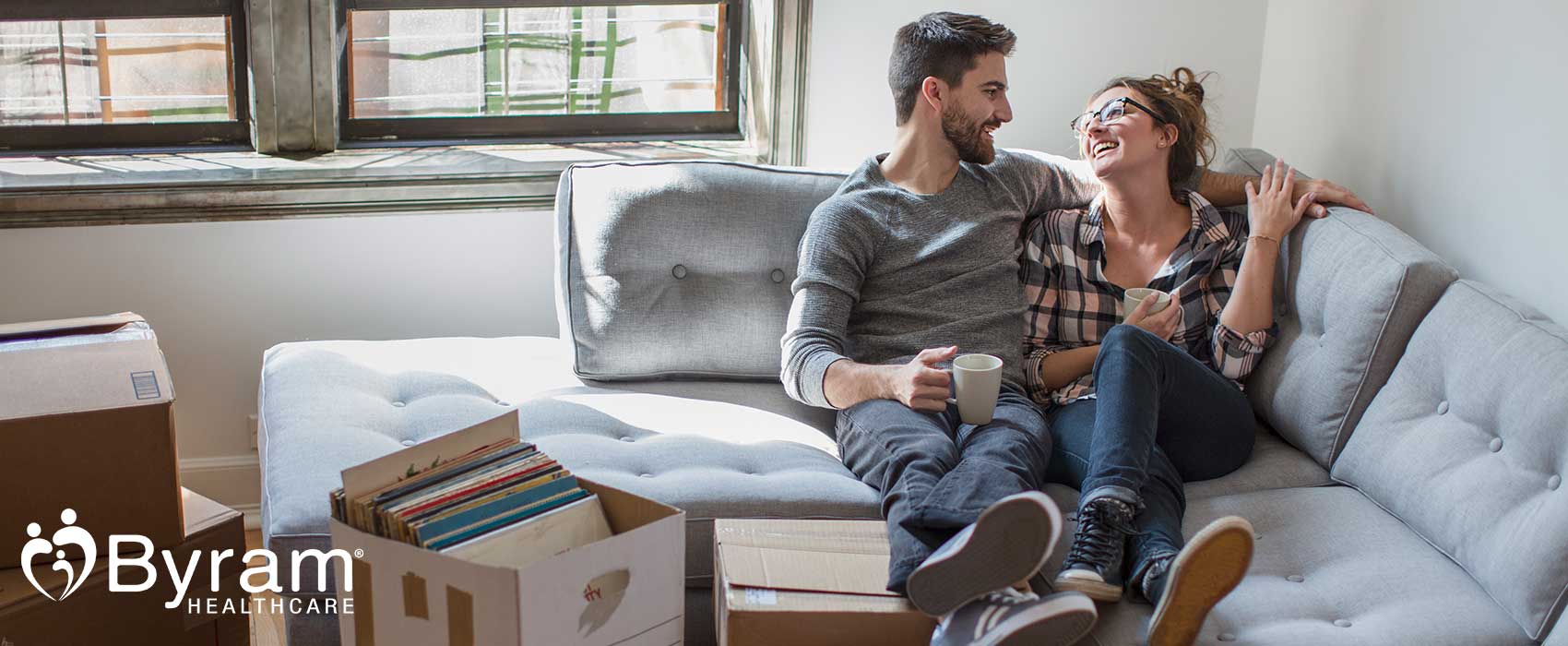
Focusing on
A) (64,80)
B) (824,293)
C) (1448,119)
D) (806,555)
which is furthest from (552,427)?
(1448,119)

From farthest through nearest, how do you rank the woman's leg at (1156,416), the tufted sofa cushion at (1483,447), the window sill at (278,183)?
the window sill at (278,183) → the woman's leg at (1156,416) → the tufted sofa cushion at (1483,447)

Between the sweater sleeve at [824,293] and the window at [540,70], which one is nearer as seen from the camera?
the sweater sleeve at [824,293]

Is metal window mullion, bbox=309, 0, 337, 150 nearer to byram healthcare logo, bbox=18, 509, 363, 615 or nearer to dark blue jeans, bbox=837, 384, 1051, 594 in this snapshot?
byram healthcare logo, bbox=18, 509, 363, 615

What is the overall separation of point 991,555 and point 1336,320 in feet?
3.18

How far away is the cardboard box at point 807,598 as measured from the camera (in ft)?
5.67

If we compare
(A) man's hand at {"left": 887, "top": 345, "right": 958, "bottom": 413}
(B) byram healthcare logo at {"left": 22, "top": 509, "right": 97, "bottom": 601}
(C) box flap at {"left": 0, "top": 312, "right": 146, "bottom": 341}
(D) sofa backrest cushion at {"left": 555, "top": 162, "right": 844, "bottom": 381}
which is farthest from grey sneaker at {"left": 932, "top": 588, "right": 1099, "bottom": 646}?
(C) box flap at {"left": 0, "top": 312, "right": 146, "bottom": 341}

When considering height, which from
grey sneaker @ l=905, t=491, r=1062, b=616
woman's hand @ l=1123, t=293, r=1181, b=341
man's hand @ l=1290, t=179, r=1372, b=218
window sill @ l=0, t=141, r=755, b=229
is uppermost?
man's hand @ l=1290, t=179, r=1372, b=218

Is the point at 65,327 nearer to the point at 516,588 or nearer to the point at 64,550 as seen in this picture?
the point at 64,550

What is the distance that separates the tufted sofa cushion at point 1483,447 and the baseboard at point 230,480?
2.25 metres

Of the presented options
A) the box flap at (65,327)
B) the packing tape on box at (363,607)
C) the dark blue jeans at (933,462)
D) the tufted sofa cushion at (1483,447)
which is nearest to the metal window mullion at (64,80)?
the box flap at (65,327)

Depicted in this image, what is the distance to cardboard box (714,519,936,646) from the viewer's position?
1.73 m

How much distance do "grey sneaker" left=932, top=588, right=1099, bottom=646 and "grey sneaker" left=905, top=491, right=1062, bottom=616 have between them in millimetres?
26

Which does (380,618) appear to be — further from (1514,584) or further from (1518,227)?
(1518,227)

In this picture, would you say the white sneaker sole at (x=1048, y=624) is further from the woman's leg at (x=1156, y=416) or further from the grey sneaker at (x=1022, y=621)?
the woman's leg at (x=1156, y=416)
